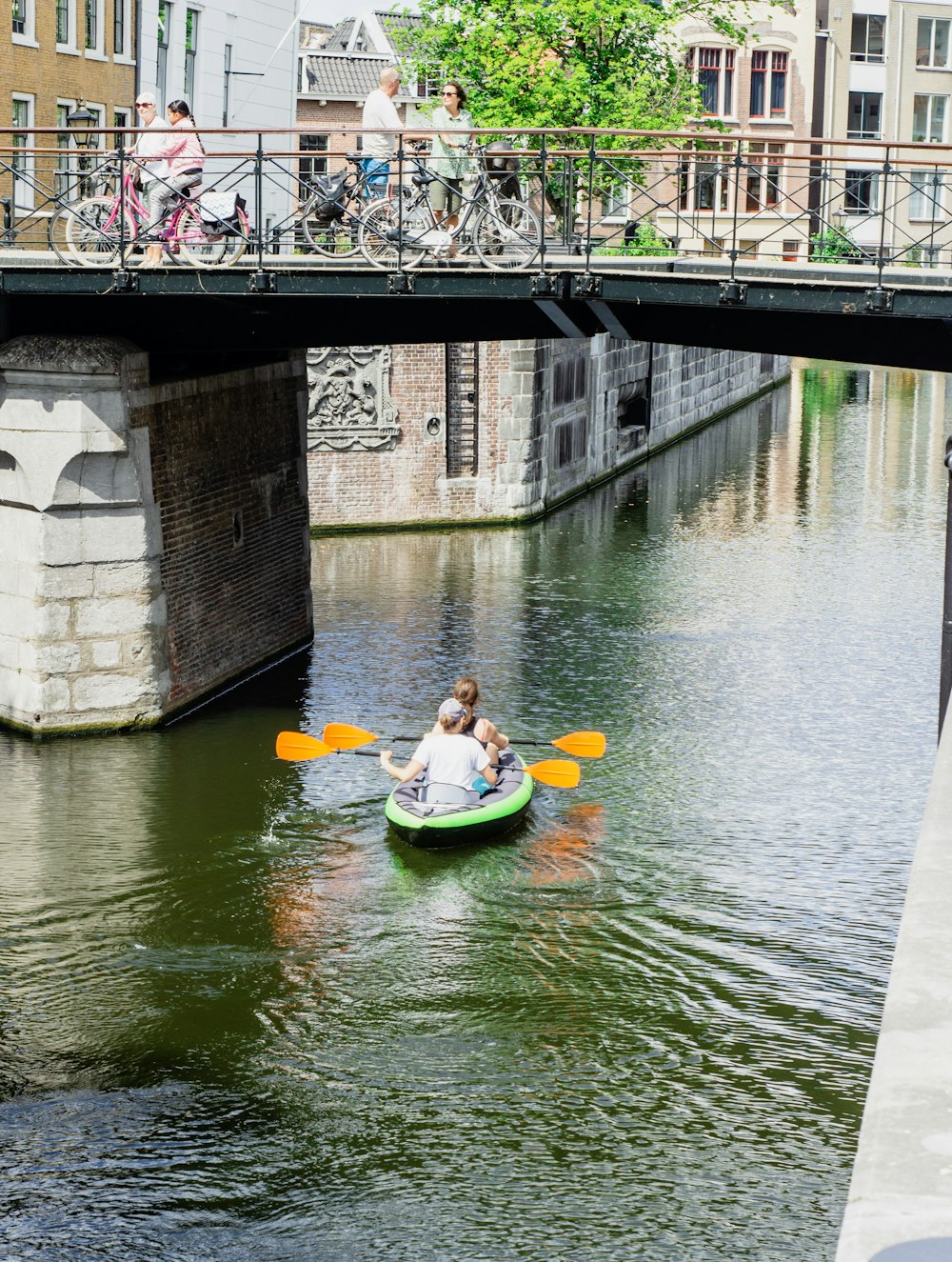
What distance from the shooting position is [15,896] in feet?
50.2

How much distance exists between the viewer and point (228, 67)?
42.0 m


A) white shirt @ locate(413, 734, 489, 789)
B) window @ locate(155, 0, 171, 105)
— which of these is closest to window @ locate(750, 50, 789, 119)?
window @ locate(155, 0, 171, 105)

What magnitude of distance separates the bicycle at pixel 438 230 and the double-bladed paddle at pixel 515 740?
4.53m

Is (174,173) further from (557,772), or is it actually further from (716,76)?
(716,76)

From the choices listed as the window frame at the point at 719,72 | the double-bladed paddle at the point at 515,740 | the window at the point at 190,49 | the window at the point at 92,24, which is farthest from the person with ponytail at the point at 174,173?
the window frame at the point at 719,72

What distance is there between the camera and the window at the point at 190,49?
39.8 m

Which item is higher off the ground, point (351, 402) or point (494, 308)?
point (494, 308)

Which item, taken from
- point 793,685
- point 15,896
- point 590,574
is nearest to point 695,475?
point 590,574

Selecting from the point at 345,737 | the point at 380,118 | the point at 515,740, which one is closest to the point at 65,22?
the point at 380,118

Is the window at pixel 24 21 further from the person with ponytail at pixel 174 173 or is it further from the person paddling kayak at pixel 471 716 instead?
the person paddling kayak at pixel 471 716

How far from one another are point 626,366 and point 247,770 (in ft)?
86.1

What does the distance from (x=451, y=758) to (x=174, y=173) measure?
6.55 meters

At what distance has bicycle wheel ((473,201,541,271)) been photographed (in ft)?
56.2

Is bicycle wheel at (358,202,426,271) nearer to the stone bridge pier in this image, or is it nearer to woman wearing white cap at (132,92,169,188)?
woman wearing white cap at (132,92,169,188)
